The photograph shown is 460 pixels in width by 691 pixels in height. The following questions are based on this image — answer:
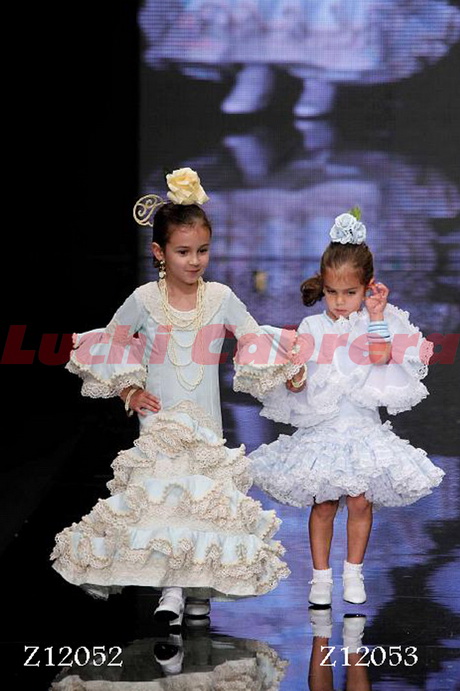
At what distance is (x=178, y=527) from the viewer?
452 centimetres

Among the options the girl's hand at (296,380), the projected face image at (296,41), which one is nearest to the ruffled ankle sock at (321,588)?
the girl's hand at (296,380)

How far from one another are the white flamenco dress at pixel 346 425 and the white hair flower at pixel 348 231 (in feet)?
0.72

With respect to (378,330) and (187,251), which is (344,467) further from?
(187,251)

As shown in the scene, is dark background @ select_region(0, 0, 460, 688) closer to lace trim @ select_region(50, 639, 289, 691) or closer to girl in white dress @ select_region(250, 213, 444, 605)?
girl in white dress @ select_region(250, 213, 444, 605)

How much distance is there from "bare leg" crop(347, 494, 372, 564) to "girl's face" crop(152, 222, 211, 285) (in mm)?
816

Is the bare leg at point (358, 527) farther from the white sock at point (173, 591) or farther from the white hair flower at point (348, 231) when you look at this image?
the white hair flower at point (348, 231)

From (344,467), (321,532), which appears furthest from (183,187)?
(321,532)

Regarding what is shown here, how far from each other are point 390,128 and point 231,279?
1.89 meters

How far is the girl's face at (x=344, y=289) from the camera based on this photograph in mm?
4828

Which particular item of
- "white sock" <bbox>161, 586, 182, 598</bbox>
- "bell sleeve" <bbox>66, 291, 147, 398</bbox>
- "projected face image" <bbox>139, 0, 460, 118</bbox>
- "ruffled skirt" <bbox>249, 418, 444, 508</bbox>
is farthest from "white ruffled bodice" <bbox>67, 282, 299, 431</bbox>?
"projected face image" <bbox>139, 0, 460, 118</bbox>

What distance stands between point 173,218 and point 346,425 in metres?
0.79

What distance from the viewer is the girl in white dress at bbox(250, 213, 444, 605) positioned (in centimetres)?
473

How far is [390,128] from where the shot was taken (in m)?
11.7

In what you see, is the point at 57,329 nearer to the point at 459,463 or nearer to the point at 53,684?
the point at 459,463
